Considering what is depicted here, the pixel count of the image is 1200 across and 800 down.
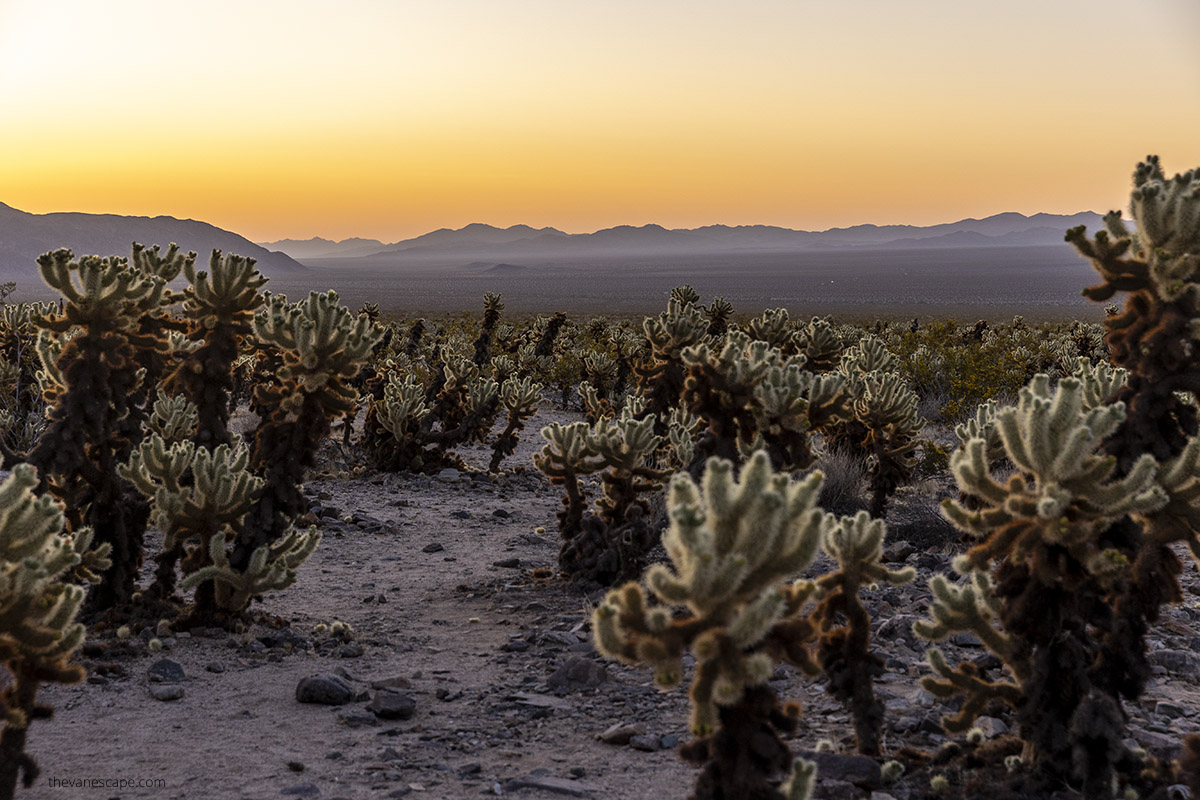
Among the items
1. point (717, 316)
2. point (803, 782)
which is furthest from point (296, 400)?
point (717, 316)

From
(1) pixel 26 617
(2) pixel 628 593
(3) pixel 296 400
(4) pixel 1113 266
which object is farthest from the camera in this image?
(3) pixel 296 400

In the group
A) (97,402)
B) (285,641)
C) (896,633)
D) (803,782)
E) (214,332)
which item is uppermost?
(214,332)

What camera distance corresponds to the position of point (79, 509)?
6.71 m

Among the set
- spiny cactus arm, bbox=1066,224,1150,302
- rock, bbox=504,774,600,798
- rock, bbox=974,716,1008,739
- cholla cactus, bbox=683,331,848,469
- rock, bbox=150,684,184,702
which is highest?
spiny cactus arm, bbox=1066,224,1150,302

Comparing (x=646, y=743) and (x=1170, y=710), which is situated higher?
(x=1170, y=710)

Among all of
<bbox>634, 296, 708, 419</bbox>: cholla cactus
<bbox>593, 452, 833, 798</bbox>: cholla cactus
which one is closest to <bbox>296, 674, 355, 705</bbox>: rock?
<bbox>593, 452, 833, 798</bbox>: cholla cactus

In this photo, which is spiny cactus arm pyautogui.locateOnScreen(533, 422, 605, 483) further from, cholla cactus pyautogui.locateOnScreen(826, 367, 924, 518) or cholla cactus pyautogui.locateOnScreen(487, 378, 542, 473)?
cholla cactus pyautogui.locateOnScreen(487, 378, 542, 473)

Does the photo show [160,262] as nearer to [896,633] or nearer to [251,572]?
[251,572]

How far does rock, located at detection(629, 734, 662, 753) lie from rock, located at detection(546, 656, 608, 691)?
2.85 feet

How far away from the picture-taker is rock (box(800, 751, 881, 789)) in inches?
171

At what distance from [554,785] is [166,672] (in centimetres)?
289

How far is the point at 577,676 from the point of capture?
232 inches

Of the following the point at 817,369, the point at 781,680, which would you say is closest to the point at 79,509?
the point at 781,680

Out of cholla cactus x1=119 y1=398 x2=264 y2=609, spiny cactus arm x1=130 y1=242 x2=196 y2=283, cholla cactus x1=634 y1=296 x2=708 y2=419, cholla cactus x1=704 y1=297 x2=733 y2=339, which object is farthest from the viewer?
cholla cactus x1=704 y1=297 x2=733 y2=339
